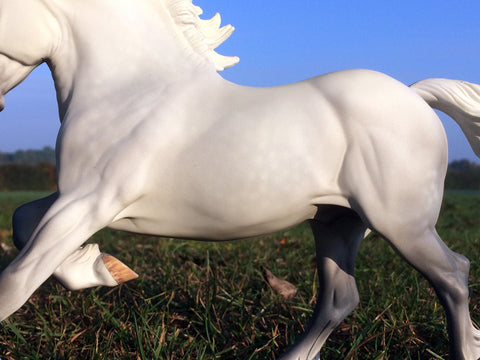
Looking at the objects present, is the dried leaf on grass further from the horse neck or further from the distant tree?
the distant tree

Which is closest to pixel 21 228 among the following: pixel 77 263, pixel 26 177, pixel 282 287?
pixel 77 263

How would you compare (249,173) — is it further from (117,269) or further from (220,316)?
(220,316)

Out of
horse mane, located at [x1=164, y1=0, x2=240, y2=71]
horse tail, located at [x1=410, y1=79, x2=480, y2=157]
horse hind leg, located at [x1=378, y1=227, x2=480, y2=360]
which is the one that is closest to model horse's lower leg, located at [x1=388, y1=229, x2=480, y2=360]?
horse hind leg, located at [x1=378, y1=227, x2=480, y2=360]

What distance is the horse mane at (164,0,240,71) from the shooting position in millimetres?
1947

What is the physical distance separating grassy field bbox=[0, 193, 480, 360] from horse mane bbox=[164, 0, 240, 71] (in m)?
1.24

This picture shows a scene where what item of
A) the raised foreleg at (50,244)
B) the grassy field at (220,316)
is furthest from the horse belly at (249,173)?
the grassy field at (220,316)

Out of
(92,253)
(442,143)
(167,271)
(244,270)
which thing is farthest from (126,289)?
(442,143)

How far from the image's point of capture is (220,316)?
107 inches

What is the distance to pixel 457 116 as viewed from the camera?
2166mm

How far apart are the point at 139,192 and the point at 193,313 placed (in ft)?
4.32

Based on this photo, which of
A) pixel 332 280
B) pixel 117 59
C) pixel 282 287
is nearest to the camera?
pixel 117 59

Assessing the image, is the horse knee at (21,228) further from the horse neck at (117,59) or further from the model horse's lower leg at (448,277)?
the model horse's lower leg at (448,277)

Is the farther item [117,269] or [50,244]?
[117,269]

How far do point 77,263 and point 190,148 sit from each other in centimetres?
65
